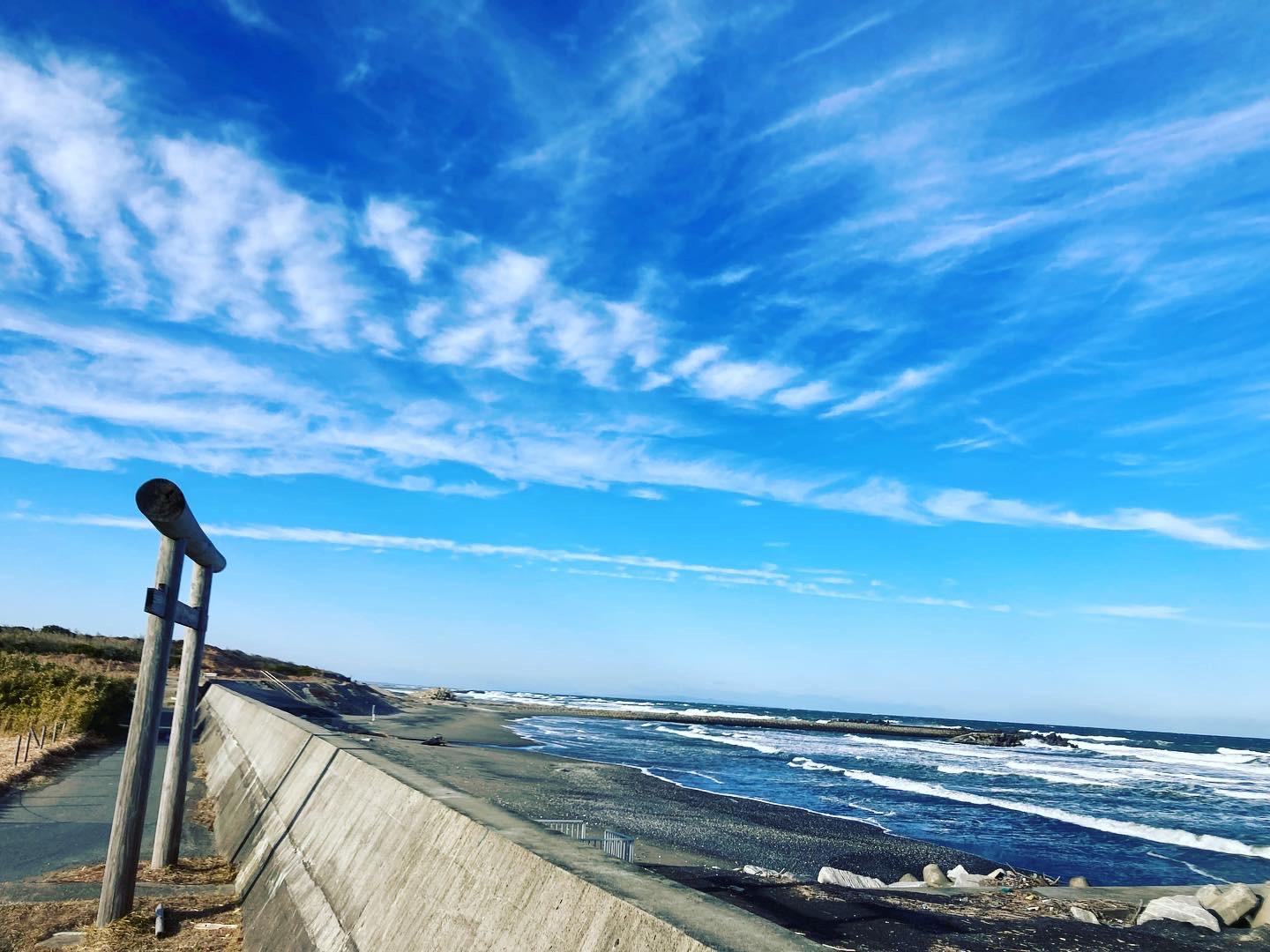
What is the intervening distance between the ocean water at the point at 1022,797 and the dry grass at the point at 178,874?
17840 millimetres

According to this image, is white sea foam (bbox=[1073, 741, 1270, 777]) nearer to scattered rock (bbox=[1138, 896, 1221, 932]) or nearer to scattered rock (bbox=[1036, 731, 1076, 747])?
scattered rock (bbox=[1036, 731, 1076, 747])

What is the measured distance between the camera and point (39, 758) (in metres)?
18.4

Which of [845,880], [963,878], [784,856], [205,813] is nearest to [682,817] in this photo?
[784,856]

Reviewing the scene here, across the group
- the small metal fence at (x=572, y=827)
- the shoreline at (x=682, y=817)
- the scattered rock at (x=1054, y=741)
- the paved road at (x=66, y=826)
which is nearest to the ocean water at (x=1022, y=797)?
the shoreline at (x=682, y=817)

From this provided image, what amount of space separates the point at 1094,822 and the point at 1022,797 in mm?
7098

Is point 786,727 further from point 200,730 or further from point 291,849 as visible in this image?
point 291,849

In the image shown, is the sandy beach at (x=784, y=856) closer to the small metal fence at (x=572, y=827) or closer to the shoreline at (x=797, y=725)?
the small metal fence at (x=572, y=827)

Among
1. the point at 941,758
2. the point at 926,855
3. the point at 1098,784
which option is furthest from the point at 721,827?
the point at 941,758

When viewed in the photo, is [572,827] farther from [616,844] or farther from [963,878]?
[963,878]

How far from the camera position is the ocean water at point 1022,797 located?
71.9 ft

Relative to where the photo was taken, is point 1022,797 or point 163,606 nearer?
point 163,606

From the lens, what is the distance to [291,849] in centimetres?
721

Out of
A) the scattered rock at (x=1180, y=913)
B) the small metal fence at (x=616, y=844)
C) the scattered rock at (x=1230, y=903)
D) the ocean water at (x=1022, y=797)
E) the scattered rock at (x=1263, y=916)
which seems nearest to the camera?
the small metal fence at (x=616, y=844)

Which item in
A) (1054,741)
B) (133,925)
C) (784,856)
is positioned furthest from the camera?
(1054,741)
